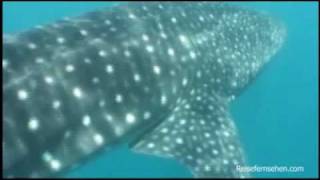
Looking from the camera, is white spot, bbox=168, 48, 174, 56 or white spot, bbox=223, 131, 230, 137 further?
white spot, bbox=168, 48, 174, 56

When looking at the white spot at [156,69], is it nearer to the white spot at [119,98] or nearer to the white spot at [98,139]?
the white spot at [119,98]

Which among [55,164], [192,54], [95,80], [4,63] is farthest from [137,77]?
[4,63]

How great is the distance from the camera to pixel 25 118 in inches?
207

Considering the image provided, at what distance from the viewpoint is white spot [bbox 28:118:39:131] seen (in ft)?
17.3

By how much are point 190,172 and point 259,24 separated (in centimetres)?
462

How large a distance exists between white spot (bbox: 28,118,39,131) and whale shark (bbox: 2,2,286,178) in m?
0.01

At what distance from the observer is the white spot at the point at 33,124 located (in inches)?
208

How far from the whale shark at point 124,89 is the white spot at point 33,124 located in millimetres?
10

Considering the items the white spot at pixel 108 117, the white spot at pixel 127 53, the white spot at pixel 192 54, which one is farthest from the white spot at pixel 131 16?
the white spot at pixel 108 117

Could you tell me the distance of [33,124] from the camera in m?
5.30

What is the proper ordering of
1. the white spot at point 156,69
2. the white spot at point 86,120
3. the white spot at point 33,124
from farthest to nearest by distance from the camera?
the white spot at point 156,69 < the white spot at point 86,120 < the white spot at point 33,124

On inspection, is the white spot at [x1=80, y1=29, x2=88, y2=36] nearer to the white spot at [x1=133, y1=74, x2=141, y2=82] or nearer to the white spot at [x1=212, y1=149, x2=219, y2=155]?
the white spot at [x1=133, y1=74, x2=141, y2=82]

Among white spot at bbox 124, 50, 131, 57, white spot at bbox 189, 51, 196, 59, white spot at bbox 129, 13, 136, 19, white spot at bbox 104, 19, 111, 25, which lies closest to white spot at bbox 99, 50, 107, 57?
white spot at bbox 124, 50, 131, 57

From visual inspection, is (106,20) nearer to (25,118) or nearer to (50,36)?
(50,36)
